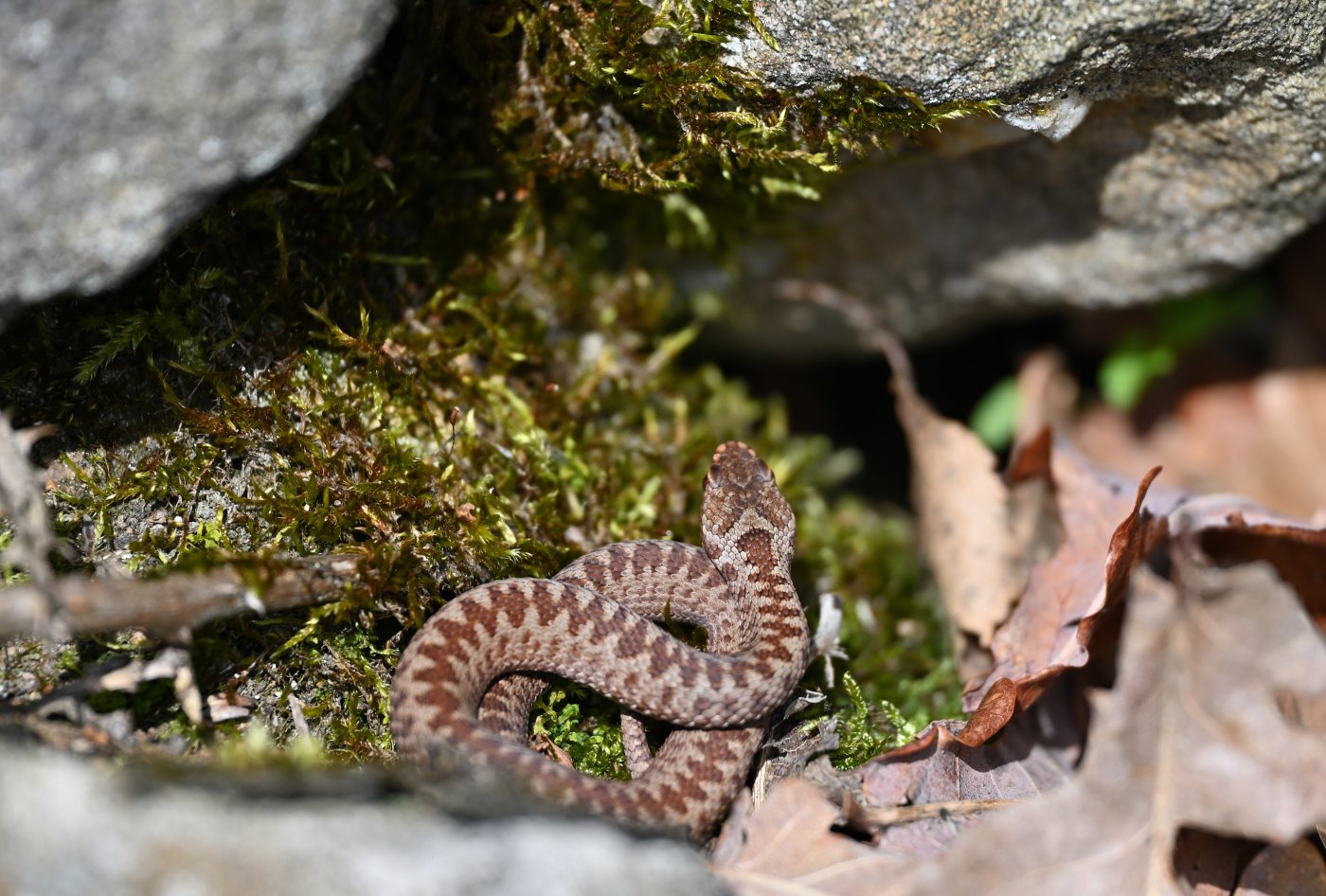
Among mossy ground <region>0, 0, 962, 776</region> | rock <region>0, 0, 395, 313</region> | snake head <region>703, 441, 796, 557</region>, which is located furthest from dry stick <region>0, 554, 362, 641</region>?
snake head <region>703, 441, 796, 557</region>

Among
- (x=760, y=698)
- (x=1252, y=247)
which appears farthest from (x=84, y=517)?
(x=1252, y=247)

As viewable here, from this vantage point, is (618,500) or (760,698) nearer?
(760,698)

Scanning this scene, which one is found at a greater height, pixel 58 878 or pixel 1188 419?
pixel 1188 419

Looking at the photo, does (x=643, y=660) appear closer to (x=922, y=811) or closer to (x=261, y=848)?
(x=922, y=811)

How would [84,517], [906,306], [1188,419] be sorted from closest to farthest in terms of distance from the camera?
[84,517]
[906,306]
[1188,419]

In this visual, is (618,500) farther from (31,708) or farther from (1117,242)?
(1117,242)

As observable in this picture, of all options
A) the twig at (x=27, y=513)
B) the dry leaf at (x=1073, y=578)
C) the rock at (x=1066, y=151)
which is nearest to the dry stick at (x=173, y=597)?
the twig at (x=27, y=513)

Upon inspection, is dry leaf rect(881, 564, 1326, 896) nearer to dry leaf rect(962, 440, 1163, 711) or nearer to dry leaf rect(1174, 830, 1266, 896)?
dry leaf rect(1174, 830, 1266, 896)
